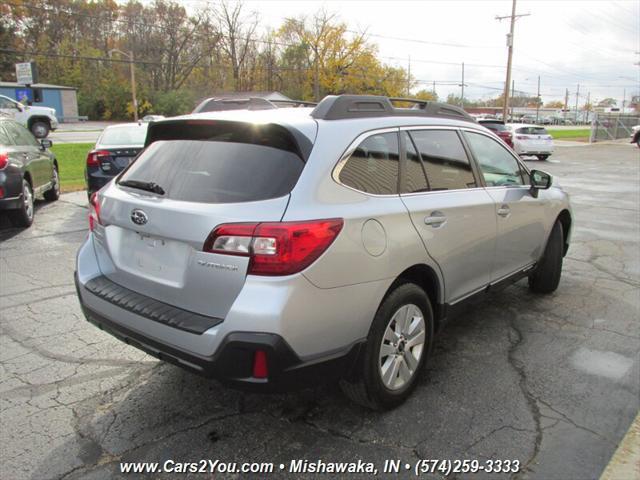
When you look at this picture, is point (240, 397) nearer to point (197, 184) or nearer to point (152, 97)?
point (197, 184)

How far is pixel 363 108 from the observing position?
3.08 m

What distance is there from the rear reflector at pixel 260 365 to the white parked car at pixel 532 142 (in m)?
23.2

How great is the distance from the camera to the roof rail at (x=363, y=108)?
9.45 feet

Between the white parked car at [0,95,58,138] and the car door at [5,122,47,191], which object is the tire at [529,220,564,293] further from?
the white parked car at [0,95,58,138]

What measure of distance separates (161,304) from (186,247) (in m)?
0.37

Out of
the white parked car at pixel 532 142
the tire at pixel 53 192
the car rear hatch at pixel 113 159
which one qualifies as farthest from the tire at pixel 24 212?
the white parked car at pixel 532 142

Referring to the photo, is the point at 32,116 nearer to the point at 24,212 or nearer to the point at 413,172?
the point at 24,212

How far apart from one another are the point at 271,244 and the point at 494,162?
2.62m

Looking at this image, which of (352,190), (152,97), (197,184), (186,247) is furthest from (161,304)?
(152,97)

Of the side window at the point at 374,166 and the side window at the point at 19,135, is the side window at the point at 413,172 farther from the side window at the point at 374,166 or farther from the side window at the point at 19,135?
the side window at the point at 19,135

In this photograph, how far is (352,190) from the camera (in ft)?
8.86

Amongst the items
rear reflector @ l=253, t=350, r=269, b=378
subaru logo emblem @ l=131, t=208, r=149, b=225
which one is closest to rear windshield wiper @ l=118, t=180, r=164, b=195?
subaru logo emblem @ l=131, t=208, r=149, b=225

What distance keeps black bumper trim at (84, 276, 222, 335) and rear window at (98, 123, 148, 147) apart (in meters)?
6.60

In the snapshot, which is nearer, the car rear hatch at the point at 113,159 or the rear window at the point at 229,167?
the rear window at the point at 229,167
